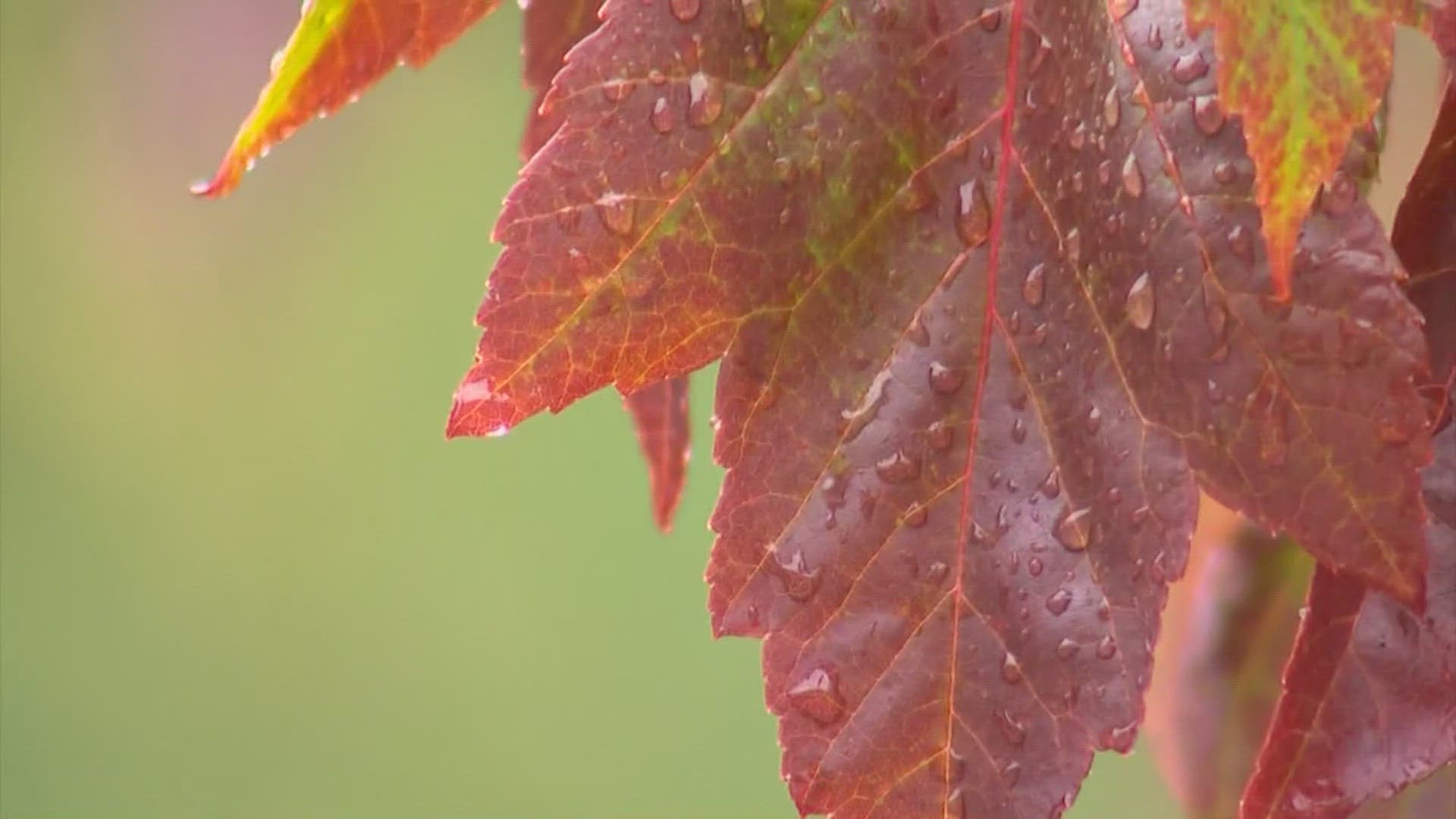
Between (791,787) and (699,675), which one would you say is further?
(699,675)

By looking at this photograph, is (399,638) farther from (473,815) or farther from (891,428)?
(891,428)

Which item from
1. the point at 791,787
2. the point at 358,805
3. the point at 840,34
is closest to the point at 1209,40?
the point at 840,34

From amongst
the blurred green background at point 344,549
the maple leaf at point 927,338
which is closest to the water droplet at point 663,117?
the maple leaf at point 927,338

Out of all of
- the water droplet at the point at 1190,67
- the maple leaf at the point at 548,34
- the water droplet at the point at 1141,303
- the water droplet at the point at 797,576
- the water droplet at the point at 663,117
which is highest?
the maple leaf at the point at 548,34

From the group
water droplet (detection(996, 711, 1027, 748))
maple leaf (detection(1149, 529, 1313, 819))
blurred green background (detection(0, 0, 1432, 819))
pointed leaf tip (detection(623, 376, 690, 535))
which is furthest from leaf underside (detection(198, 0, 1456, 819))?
blurred green background (detection(0, 0, 1432, 819))

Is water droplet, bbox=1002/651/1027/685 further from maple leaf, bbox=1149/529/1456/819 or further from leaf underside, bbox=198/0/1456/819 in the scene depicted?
maple leaf, bbox=1149/529/1456/819

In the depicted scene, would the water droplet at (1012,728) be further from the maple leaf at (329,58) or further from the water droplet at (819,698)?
the maple leaf at (329,58)

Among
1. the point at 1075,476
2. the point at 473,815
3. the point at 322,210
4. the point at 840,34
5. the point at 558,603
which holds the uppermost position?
the point at 840,34
